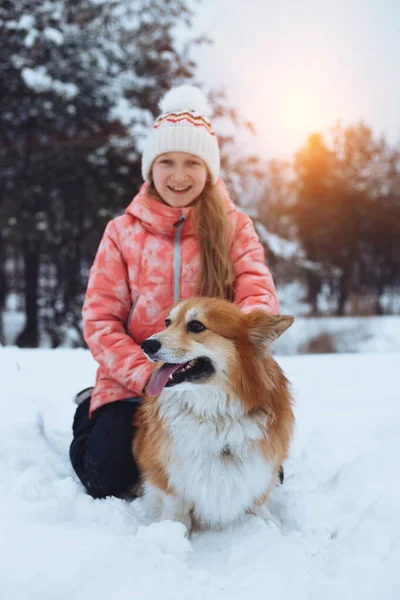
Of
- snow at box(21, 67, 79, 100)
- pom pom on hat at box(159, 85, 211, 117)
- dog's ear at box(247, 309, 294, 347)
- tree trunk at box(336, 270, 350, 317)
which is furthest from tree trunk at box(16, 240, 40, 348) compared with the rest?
tree trunk at box(336, 270, 350, 317)

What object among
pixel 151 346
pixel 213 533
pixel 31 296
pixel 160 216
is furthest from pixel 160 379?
pixel 31 296

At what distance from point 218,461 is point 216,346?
466 millimetres

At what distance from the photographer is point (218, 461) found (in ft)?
6.06

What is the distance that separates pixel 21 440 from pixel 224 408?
111cm

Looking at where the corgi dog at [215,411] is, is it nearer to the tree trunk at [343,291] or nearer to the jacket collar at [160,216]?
the jacket collar at [160,216]

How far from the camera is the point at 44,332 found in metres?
8.71

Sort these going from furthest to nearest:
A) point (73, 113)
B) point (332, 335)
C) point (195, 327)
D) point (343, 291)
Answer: point (343, 291) < point (332, 335) < point (73, 113) < point (195, 327)

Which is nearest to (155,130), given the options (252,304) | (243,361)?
(252,304)

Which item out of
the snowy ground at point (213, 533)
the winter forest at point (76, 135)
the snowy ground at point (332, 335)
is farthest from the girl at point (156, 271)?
the snowy ground at point (332, 335)

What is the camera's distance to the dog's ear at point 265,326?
5.77 feet

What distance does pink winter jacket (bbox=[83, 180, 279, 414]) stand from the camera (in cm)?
222

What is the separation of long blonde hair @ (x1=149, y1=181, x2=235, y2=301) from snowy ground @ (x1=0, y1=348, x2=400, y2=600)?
620 mm

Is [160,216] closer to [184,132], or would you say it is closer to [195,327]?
[184,132]

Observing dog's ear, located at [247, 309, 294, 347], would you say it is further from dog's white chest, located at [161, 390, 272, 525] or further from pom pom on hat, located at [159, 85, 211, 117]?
pom pom on hat, located at [159, 85, 211, 117]
